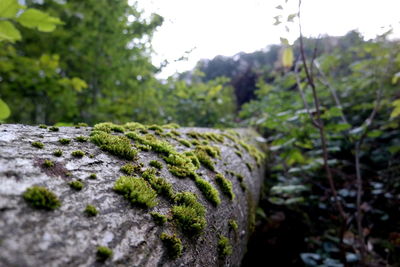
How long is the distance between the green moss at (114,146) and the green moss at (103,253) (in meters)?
0.72

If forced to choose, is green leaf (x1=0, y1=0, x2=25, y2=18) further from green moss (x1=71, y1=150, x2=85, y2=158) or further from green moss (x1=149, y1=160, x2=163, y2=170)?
green moss (x1=149, y1=160, x2=163, y2=170)

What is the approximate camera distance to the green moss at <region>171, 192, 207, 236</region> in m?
1.31

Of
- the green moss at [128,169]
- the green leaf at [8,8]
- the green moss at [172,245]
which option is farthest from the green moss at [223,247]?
the green leaf at [8,8]

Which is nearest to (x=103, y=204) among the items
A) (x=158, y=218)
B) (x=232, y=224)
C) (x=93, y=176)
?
(x=93, y=176)

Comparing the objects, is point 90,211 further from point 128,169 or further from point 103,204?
point 128,169

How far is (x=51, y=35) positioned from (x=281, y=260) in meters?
6.30

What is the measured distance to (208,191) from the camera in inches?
67.8

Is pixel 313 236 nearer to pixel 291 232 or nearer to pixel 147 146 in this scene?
pixel 291 232

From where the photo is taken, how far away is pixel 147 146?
179 centimetres

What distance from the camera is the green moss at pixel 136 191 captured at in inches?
45.1

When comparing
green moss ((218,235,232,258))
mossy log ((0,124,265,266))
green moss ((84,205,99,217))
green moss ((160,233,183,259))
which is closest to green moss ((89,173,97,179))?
mossy log ((0,124,265,266))

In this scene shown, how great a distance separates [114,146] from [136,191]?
46 cm

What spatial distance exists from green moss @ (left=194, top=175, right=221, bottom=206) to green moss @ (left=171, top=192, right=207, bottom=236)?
214 mm

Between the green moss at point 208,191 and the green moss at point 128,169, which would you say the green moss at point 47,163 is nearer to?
the green moss at point 128,169
